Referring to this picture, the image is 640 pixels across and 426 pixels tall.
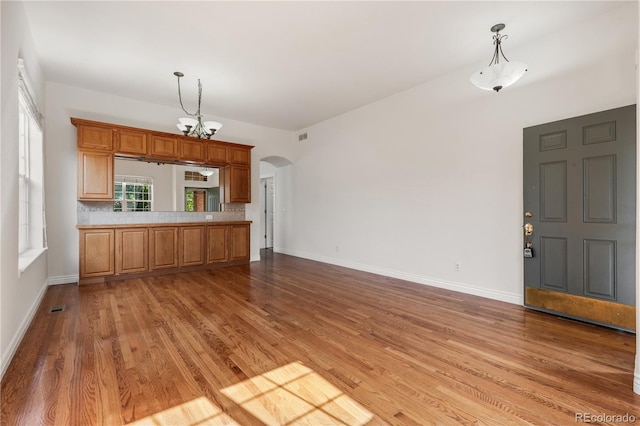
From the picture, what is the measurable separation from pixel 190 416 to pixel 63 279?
4.45 metres

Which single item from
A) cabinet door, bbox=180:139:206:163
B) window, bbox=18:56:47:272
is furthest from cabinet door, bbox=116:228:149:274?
cabinet door, bbox=180:139:206:163

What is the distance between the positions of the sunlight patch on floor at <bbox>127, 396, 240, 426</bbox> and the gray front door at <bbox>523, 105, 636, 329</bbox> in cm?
351

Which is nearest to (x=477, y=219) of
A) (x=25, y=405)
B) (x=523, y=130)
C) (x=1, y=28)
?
(x=523, y=130)

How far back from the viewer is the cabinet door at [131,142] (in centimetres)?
480

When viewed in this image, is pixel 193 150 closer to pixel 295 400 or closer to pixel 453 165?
pixel 453 165

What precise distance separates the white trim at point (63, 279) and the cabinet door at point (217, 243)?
204 cm

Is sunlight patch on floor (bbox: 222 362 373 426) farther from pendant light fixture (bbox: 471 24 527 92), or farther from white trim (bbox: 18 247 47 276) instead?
pendant light fixture (bbox: 471 24 527 92)

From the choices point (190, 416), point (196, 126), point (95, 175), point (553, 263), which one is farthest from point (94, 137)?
point (553, 263)

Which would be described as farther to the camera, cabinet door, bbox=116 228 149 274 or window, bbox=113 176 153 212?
window, bbox=113 176 153 212

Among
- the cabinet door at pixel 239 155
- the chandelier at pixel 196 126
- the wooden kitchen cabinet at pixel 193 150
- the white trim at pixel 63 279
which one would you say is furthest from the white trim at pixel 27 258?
the cabinet door at pixel 239 155

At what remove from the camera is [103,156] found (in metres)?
4.65

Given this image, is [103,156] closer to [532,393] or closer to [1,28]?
[1,28]

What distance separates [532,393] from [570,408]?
19cm

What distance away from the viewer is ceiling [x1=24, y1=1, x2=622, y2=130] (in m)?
2.87
